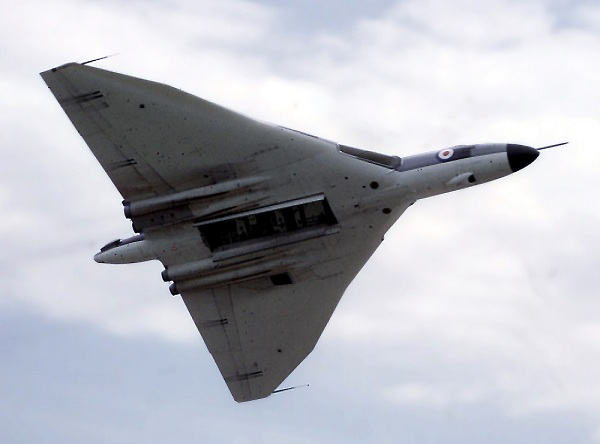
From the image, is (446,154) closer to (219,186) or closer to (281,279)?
(219,186)

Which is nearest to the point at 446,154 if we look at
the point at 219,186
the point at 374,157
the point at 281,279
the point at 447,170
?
the point at 447,170

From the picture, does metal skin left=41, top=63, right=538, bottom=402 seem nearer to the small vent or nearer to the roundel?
the roundel

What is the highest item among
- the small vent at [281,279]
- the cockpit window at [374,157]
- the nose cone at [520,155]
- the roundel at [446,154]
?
the cockpit window at [374,157]

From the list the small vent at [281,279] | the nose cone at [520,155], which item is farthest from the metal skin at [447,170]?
the small vent at [281,279]

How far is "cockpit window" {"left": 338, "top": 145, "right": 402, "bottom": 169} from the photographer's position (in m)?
45.8

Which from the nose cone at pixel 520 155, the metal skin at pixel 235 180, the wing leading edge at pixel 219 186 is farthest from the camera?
the wing leading edge at pixel 219 186

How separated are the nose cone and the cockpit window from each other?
363cm

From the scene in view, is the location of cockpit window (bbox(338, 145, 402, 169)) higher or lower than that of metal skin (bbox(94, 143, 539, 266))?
higher

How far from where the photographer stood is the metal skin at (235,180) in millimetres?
45500

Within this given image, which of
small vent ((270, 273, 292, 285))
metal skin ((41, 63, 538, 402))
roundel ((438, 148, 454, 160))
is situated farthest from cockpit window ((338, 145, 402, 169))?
small vent ((270, 273, 292, 285))

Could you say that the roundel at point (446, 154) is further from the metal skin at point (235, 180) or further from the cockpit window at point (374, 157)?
the cockpit window at point (374, 157)

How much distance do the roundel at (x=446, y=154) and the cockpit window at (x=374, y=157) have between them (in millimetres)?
1382

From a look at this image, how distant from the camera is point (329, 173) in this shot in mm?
45688

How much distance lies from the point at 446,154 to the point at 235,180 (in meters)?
7.04
